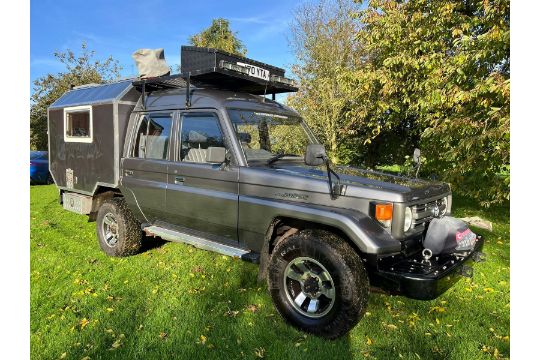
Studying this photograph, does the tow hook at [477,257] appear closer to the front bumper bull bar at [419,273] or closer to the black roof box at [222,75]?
the front bumper bull bar at [419,273]

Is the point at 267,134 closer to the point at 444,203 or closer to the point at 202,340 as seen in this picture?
the point at 444,203

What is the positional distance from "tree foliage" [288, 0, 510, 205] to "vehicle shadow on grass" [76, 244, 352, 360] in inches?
145

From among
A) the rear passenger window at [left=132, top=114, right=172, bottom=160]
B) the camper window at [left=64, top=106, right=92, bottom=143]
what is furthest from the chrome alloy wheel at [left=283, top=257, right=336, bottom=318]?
the camper window at [left=64, top=106, right=92, bottom=143]

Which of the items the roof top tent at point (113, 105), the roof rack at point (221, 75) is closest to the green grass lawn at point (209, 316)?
the roof top tent at point (113, 105)

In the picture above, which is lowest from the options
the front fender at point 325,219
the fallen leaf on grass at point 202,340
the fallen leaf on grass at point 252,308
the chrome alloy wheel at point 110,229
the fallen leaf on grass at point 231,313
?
the fallen leaf on grass at point 202,340

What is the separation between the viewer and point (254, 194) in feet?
12.3

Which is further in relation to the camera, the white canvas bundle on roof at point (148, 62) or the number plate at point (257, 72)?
the white canvas bundle on roof at point (148, 62)

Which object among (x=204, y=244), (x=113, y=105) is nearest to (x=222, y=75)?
(x=113, y=105)

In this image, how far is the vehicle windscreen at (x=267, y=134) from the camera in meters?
4.07

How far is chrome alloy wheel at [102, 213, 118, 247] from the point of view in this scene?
18.1 ft

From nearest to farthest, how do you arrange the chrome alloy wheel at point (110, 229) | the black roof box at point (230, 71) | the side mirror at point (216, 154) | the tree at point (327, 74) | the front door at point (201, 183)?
1. the side mirror at point (216, 154)
2. the front door at point (201, 183)
3. the black roof box at point (230, 71)
4. the chrome alloy wheel at point (110, 229)
5. the tree at point (327, 74)

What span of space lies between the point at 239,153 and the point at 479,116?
14.0 feet

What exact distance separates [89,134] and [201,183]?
246 centimetres

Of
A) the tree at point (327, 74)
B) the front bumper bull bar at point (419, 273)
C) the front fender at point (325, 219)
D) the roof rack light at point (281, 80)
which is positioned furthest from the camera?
the tree at point (327, 74)
